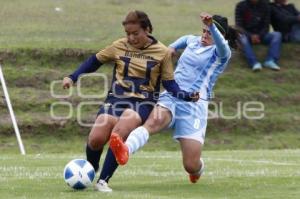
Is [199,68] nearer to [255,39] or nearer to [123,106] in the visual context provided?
[123,106]

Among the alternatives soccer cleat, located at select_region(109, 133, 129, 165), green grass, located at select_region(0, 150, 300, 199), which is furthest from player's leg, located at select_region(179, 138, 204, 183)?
soccer cleat, located at select_region(109, 133, 129, 165)

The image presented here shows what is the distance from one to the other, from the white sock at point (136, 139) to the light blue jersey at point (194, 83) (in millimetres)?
1089

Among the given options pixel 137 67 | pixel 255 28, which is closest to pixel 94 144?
pixel 137 67

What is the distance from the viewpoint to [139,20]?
41.5ft

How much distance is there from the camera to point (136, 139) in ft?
40.0

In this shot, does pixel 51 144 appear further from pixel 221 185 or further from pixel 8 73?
pixel 221 185

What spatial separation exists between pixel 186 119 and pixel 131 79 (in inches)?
48.6

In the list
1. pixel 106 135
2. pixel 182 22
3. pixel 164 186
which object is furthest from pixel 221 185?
pixel 182 22

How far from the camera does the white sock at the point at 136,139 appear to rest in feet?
39.6

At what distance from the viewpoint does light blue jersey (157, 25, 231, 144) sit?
44.4 feet

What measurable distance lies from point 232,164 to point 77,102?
1225 centimetres

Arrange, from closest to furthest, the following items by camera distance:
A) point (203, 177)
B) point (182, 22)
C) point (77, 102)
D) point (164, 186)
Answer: point (164, 186) < point (203, 177) < point (77, 102) < point (182, 22)

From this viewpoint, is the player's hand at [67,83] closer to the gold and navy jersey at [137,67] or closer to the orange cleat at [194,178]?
the gold and navy jersey at [137,67]

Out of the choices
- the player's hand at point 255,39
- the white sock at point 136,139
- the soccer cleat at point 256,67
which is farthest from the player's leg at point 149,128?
the soccer cleat at point 256,67
